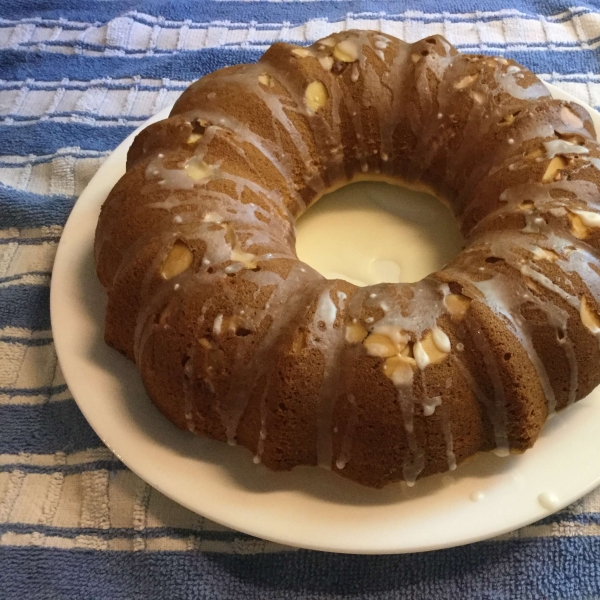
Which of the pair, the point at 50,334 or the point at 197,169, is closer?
the point at 197,169

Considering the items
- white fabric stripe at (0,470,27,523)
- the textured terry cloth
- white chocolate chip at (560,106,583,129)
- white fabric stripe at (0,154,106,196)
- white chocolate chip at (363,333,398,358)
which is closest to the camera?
white chocolate chip at (363,333,398,358)

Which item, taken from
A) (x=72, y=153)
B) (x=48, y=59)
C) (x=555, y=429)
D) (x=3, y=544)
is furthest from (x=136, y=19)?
(x=555, y=429)

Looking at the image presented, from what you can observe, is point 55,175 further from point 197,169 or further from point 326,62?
point 326,62

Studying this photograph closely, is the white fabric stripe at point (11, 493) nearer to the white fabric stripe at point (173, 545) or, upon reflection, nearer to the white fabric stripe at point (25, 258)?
the white fabric stripe at point (173, 545)

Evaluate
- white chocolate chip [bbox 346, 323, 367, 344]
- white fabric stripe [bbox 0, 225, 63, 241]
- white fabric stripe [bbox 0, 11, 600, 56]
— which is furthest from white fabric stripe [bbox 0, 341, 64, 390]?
white fabric stripe [bbox 0, 11, 600, 56]

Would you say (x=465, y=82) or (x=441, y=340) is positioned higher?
(x=465, y=82)

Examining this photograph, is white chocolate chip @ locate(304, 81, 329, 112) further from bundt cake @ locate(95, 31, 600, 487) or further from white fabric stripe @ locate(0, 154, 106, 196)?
white fabric stripe @ locate(0, 154, 106, 196)

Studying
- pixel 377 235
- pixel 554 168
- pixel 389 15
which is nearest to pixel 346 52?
pixel 377 235
